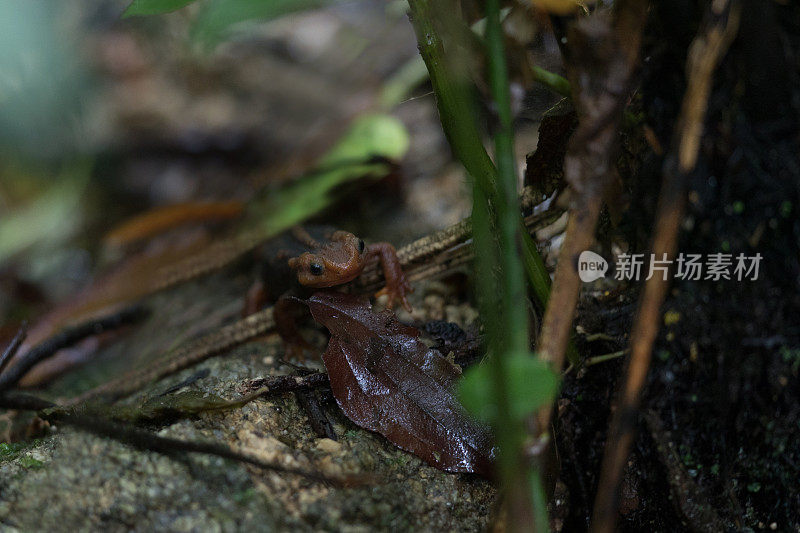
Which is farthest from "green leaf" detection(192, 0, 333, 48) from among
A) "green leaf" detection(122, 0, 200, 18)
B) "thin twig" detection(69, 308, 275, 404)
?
"thin twig" detection(69, 308, 275, 404)

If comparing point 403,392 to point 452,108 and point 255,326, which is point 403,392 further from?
point 255,326

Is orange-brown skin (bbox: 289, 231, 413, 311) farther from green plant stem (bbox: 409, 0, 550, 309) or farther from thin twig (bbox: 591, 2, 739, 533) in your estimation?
thin twig (bbox: 591, 2, 739, 533)

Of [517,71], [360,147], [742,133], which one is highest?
[360,147]

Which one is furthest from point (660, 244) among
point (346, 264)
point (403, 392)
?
point (346, 264)

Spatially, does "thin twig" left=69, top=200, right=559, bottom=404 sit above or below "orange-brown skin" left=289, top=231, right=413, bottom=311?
below

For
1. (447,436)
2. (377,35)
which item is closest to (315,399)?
(447,436)

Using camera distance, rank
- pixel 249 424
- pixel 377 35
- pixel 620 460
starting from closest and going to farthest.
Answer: pixel 620 460, pixel 249 424, pixel 377 35

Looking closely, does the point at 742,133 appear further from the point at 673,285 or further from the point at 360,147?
the point at 360,147
